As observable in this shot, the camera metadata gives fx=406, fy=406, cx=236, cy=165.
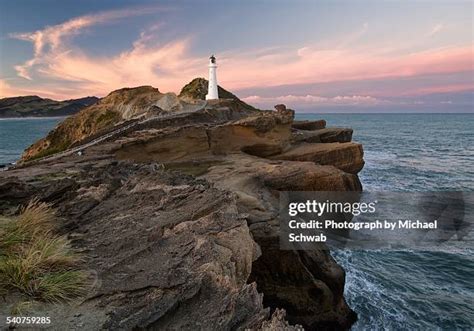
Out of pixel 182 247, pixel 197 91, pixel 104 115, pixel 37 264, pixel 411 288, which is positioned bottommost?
pixel 411 288

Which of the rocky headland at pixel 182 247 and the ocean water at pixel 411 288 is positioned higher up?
the rocky headland at pixel 182 247

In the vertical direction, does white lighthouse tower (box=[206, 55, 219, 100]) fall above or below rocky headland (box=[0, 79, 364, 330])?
above

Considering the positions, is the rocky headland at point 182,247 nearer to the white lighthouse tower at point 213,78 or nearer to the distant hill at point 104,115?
the distant hill at point 104,115

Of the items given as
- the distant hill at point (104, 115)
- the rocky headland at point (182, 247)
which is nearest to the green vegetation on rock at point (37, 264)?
the rocky headland at point (182, 247)

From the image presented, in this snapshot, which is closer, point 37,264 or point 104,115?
point 37,264

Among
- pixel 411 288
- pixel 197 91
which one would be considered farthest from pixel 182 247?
pixel 197 91

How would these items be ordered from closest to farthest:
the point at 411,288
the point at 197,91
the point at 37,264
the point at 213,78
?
1. the point at 37,264
2. the point at 411,288
3. the point at 213,78
4. the point at 197,91

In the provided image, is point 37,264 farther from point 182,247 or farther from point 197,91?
point 197,91

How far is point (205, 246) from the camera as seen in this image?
20.1 feet

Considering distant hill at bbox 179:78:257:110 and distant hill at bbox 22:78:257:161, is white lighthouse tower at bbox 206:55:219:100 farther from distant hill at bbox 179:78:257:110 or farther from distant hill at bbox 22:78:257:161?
distant hill at bbox 179:78:257:110


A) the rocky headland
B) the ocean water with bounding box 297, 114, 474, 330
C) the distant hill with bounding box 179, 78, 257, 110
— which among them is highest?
the distant hill with bounding box 179, 78, 257, 110

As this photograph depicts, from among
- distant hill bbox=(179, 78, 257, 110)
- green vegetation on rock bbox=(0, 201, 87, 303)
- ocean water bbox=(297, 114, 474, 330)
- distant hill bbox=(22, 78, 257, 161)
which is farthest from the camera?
distant hill bbox=(179, 78, 257, 110)

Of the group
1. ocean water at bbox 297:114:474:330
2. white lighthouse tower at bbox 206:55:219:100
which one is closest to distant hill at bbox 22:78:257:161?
white lighthouse tower at bbox 206:55:219:100

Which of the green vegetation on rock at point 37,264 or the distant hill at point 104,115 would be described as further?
the distant hill at point 104,115
